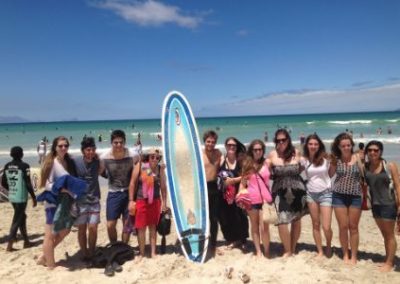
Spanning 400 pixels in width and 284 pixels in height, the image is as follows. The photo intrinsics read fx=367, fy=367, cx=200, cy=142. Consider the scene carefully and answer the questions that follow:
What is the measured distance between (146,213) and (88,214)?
669 mm

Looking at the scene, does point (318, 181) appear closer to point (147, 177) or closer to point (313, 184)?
point (313, 184)

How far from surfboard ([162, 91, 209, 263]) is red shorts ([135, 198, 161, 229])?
0.47 m

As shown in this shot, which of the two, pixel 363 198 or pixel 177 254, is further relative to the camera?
pixel 177 254

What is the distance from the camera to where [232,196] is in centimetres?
463

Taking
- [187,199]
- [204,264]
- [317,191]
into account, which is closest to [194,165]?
[187,199]

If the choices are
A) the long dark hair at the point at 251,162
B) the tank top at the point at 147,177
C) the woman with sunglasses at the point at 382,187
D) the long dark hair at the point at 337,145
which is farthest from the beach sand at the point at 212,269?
the long dark hair at the point at 337,145

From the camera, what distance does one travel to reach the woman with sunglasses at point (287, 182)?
4223 millimetres

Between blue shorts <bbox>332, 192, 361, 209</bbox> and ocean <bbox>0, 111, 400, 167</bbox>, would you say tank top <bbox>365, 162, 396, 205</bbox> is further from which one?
ocean <bbox>0, 111, 400, 167</bbox>

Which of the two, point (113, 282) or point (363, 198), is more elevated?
point (363, 198)

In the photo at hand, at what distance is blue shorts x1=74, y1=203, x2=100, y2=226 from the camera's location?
13.9ft

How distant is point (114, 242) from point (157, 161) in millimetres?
1141

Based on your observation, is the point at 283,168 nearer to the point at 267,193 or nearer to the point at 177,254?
the point at 267,193

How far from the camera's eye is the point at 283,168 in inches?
167

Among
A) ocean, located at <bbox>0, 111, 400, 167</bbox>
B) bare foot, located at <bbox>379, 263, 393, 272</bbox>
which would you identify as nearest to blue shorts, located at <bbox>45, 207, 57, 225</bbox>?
bare foot, located at <bbox>379, 263, 393, 272</bbox>
